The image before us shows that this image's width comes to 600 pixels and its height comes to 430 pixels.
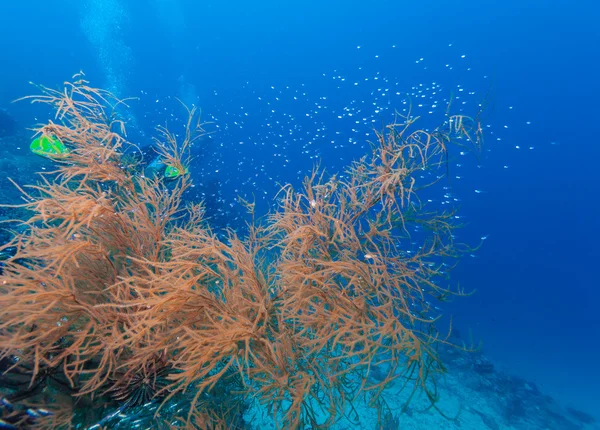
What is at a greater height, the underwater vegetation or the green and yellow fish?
the green and yellow fish

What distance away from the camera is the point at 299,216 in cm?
387

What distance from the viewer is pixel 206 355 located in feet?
8.57

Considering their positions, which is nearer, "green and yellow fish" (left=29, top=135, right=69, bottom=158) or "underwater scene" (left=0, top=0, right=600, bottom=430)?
"underwater scene" (left=0, top=0, right=600, bottom=430)

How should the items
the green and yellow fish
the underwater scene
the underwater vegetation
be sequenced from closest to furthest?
the underwater vegetation, the underwater scene, the green and yellow fish

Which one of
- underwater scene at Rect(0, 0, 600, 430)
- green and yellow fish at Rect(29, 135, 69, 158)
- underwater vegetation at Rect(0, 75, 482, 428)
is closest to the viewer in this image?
underwater vegetation at Rect(0, 75, 482, 428)

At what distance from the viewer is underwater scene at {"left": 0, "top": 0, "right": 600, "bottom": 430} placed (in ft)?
9.63

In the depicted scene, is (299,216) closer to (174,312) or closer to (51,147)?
(174,312)

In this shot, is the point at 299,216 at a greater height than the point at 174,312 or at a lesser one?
greater

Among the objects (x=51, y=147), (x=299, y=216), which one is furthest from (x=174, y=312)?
(x=51, y=147)

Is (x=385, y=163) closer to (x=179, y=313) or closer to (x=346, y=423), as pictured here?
(x=179, y=313)

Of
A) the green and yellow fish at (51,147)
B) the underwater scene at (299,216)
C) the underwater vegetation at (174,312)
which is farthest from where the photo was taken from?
the green and yellow fish at (51,147)

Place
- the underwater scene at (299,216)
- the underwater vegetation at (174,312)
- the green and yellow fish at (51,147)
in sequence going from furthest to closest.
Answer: the green and yellow fish at (51,147) → the underwater scene at (299,216) → the underwater vegetation at (174,312)

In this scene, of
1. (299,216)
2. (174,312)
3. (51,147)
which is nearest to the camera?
(174,312)

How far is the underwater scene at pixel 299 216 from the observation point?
294 cm
